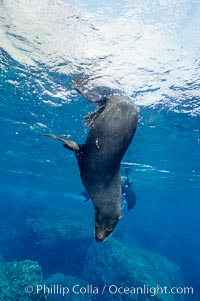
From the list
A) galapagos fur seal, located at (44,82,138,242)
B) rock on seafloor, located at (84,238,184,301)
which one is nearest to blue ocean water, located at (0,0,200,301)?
galapagos fur seal, located at (44,82,138,242)

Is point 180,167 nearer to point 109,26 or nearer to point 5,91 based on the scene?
point 5,91

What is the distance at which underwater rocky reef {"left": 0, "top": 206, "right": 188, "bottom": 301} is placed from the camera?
1384cm

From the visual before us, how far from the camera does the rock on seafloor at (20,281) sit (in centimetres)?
1259

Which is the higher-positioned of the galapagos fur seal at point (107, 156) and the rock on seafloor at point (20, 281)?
the galapagos fur seal at point (107, 156)

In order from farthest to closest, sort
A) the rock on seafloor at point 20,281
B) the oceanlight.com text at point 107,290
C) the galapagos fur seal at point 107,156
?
1. the oceanlight.com text at point 107,290
2. the rock on seafloor at point 20,281
3. the galapagos fur seal at point 107,156

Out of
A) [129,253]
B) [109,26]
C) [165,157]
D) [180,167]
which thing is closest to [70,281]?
[129,253]

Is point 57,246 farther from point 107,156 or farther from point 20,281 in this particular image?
point 107,156

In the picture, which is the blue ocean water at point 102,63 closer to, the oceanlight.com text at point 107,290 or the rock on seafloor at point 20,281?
the rock on seafloor at point 20,281

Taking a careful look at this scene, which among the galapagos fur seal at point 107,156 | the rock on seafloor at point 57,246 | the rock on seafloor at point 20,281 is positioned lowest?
the rock on seafloor at point 57,246

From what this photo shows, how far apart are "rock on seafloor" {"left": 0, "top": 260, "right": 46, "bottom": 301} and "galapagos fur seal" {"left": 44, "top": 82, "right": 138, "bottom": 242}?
11.7 meters

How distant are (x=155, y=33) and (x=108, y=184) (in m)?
7.65

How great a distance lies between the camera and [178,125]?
17156mm

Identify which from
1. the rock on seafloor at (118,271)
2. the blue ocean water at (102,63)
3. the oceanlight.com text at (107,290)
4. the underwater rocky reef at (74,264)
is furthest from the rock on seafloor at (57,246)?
the blue ocean water at (102,63)

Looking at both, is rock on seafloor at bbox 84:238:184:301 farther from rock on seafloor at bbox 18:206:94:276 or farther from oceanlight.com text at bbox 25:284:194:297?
rock on seafloor at bbox 18:206:94:276
